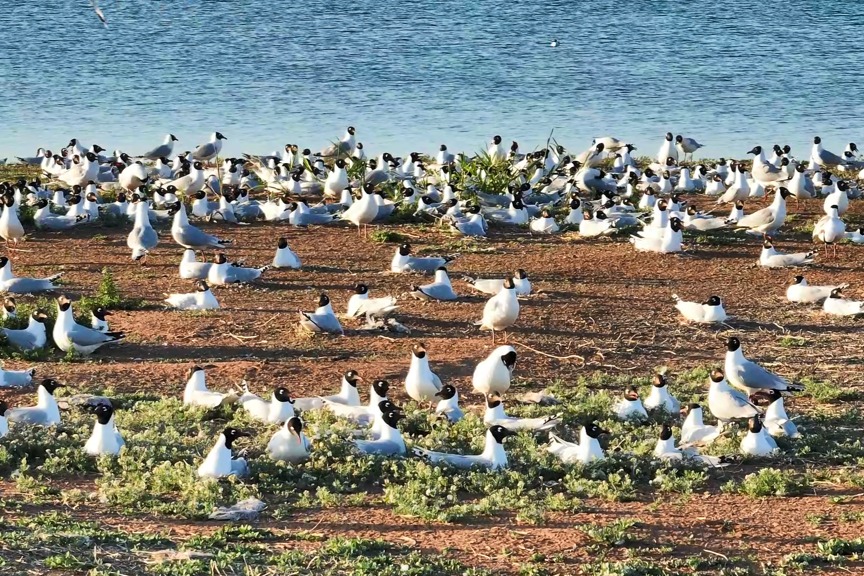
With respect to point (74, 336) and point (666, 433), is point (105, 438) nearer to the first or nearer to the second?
point (74, 336)

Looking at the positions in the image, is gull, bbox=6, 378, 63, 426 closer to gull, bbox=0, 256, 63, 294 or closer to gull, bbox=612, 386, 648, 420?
gull, bbox=612, 386, 648, 420

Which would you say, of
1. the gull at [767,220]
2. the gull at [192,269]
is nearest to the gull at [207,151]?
the gull at [192,269]

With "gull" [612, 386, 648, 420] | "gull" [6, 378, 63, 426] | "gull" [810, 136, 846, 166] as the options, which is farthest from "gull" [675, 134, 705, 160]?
"gull" [6, 378, 63, 426]

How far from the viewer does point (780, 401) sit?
34.4ft

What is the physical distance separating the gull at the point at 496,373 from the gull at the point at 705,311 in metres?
3.33

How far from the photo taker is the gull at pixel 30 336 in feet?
41.3

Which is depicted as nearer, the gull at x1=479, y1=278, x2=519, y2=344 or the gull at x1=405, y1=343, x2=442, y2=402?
the gull at x1=405, y1=343, x2=442, y2=402

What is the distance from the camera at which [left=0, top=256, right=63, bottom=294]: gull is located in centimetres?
1465

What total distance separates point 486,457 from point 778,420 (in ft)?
7.62

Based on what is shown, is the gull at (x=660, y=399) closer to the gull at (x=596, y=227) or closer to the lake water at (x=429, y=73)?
the gull at (x=596, y=227)

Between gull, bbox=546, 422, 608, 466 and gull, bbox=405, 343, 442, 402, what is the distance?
1.50m

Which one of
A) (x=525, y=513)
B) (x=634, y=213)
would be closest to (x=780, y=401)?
(x=525, y=513)

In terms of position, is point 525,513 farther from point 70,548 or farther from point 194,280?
point 194,280

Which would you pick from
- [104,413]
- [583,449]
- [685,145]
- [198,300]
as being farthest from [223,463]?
[685,145]
